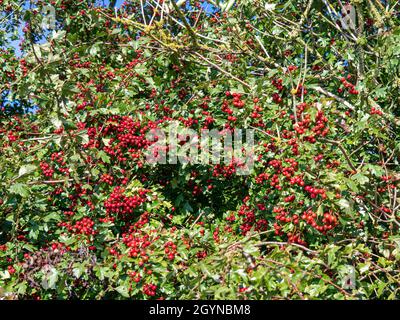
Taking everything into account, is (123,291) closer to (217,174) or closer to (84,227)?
(84,227)

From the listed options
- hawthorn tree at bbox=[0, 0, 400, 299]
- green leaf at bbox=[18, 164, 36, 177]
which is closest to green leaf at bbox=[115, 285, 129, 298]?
hawthorn tree at bbox=[0, 0, 400, 299]

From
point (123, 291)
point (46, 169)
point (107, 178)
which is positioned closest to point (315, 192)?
point (123, 291)

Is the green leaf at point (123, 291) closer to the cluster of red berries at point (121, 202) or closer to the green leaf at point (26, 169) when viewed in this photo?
the cluster of red berries at point (121, 202)

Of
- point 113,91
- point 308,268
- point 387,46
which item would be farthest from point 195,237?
point 387,46

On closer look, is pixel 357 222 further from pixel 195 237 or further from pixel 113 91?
pixel 113 91

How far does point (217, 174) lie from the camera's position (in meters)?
4.00

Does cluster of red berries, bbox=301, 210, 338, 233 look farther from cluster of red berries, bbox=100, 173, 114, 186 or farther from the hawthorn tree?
cluster of red berries, bbox=100, 173, 114, 186

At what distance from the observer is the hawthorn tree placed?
317cm

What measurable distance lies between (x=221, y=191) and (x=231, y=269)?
159cm

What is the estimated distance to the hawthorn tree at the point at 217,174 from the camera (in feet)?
10.4

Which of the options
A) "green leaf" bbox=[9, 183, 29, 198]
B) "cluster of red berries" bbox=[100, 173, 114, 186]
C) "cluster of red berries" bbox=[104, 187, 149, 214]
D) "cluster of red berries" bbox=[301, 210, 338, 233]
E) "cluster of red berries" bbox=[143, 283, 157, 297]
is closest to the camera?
"cluster of red berries" bbox=[301, 210, 338, 233]

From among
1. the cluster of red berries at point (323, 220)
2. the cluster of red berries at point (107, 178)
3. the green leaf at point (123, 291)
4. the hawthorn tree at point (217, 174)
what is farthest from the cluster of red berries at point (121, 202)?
the cluster of red berries at point (323, 220)

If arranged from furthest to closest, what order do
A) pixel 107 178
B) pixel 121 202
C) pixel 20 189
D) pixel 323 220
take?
pixel 107 178 → pixel 121 202 → pixel 20 189 → pixel 323 220

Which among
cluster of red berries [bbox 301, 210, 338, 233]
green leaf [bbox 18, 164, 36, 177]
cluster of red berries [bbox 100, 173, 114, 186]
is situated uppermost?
green leaf [bbox 18, 164, 36, 177]
